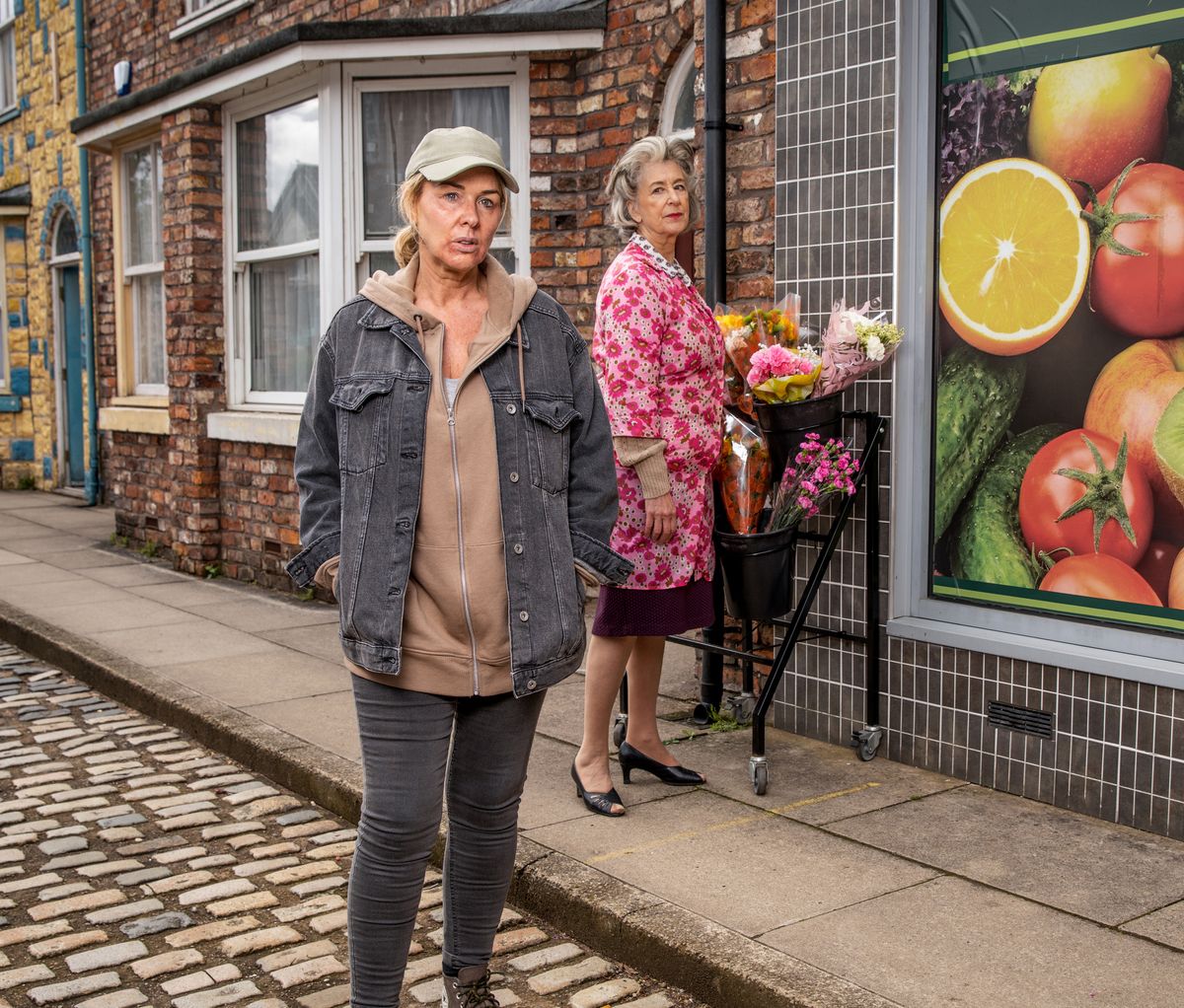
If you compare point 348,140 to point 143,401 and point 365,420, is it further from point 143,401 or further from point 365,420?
point 365,420

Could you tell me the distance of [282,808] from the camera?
4.99m

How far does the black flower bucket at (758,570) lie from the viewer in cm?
469

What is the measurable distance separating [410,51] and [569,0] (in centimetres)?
94

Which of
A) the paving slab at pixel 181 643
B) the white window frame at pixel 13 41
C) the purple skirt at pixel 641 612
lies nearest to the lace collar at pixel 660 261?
the purple skirt at pixel 641 612

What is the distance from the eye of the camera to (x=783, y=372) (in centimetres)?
462

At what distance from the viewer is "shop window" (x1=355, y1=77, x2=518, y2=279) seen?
796 cm

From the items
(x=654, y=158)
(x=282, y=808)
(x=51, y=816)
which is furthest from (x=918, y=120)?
(x=51, y=816)

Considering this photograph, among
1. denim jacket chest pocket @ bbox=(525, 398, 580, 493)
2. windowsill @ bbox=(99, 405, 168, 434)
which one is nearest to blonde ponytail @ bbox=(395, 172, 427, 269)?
denim jacket chest pocket @ bbox=(525, 398, 580, 493)

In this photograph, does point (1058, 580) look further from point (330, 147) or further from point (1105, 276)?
point (330, 147)

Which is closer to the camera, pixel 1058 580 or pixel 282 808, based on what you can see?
pixel 1058 580

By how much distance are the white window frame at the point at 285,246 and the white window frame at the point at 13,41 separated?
8.27 meters

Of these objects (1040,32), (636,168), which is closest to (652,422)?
(636,168)

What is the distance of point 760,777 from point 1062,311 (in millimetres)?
1840

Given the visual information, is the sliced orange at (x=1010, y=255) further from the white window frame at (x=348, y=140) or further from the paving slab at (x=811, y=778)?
the white window frame at (x=348, y=140)
